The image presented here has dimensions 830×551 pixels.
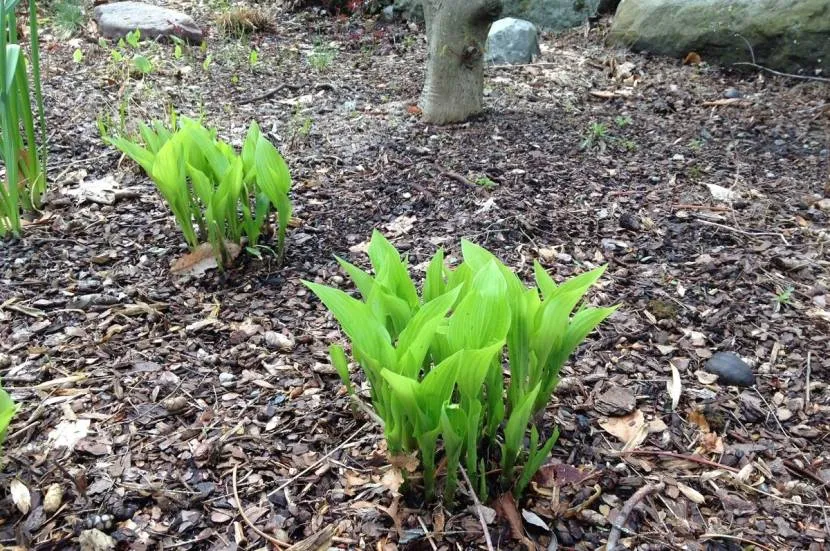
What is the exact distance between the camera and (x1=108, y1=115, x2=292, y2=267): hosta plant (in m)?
2.11

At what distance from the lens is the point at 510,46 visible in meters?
4.80

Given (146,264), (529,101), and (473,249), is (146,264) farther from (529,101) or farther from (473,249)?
(529,101)

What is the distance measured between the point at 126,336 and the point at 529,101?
9.34ft

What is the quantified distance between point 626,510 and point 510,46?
3991mm

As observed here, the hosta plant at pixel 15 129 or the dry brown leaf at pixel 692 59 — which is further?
the dry brown leaf at pixel 692 59

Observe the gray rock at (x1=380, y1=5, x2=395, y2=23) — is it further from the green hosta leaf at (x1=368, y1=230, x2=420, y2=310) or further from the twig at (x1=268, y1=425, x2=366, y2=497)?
the twig at (x1=268, y1=425, x2=366, y2=497)

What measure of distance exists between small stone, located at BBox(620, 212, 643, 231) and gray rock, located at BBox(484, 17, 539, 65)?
241cm

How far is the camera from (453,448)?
4.26 feet

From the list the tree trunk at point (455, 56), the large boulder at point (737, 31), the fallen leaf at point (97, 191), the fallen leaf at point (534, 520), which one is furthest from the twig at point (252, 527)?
the large boulder at point (737, 31)

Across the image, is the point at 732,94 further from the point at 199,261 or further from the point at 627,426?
the point at 199,261

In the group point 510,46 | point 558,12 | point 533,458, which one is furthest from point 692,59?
point 533,458

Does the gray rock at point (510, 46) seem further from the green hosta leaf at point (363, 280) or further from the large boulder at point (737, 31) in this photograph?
the green hosta leaf at point (363, 280)

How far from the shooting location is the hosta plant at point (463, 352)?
4.11ft

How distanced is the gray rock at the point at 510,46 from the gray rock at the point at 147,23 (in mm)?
2307
